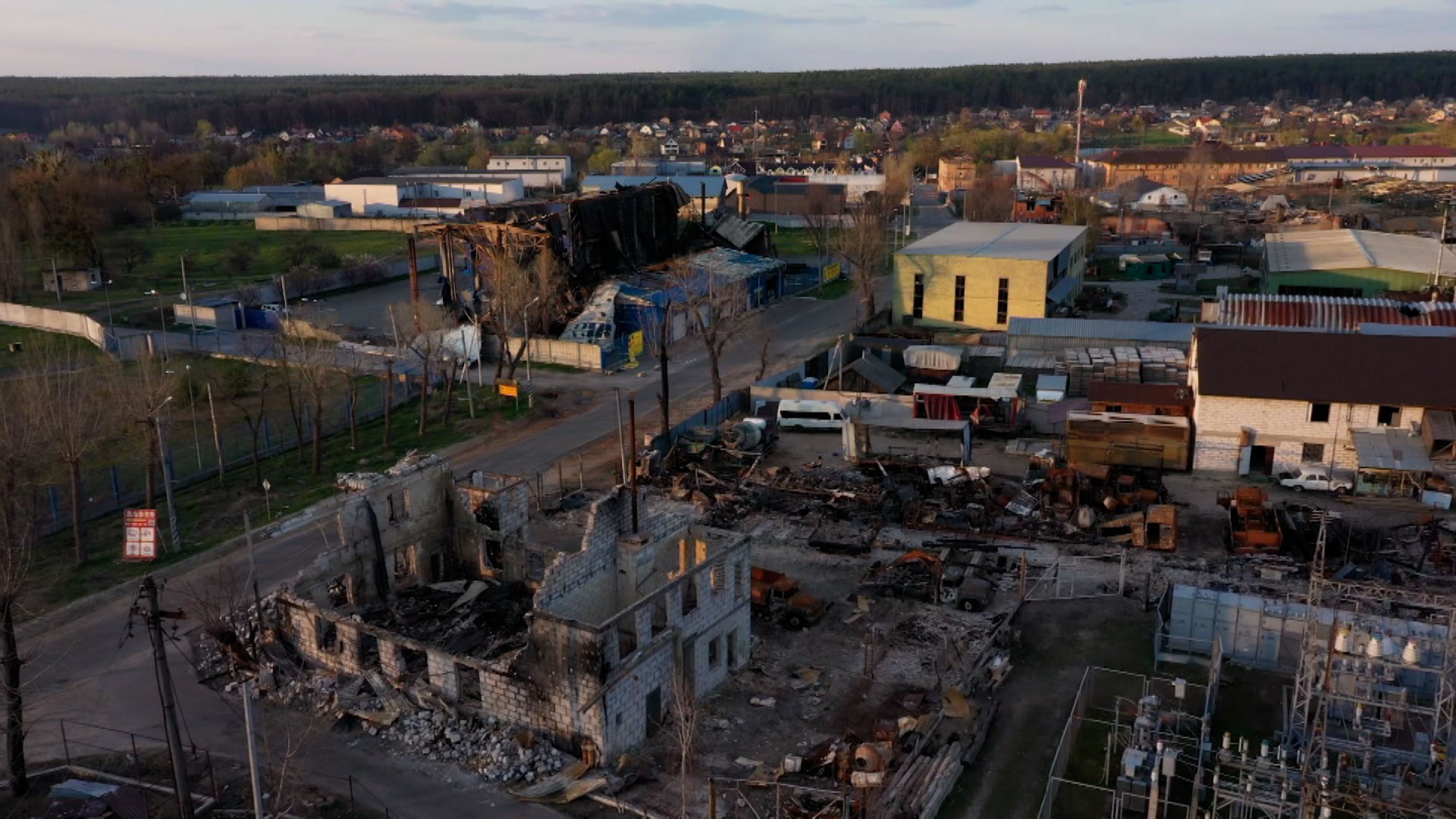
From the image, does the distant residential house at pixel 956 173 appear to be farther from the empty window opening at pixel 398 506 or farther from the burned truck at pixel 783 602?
the empty window opening at pixel 398 506

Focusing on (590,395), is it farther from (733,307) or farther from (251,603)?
(251,603)

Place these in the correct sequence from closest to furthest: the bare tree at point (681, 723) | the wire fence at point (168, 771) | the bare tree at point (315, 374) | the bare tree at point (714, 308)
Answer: the bare tree at point (681, 723)
the wire fence at point (168, 771)
the bare tree at point (315, 374)
the bare tree at point (714, 308)

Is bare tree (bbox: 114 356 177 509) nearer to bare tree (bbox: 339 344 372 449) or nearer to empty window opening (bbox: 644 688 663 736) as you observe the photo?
bare tree (bbox: 339 344 372 449)

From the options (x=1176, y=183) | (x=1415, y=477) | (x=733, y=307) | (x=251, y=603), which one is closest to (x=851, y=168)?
(x=1176, y=183)

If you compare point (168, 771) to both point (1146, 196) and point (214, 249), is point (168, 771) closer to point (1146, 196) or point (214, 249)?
point (214, 249)

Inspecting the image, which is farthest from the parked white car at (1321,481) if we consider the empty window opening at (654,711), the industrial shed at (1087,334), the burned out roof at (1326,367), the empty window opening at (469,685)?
the empty window opening at (469,685)

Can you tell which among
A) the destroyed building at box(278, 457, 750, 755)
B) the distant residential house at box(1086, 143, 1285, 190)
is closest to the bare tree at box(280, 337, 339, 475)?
the destroyed building at box(278, 457, 750, 755)

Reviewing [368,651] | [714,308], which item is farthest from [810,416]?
[368,651]
